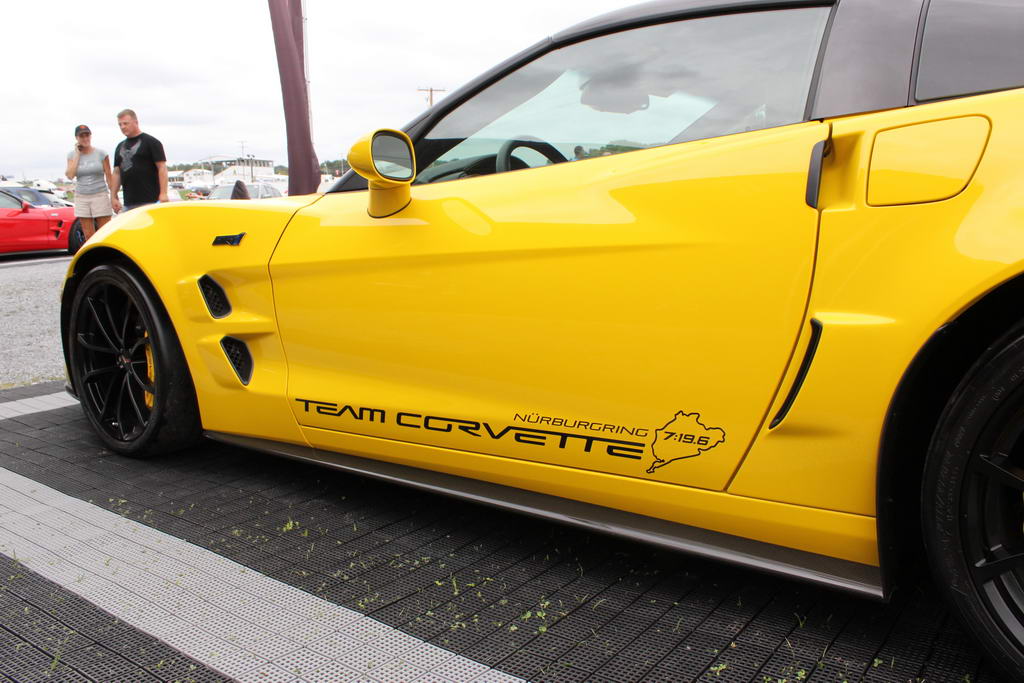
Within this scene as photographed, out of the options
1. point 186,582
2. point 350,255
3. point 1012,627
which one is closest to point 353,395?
point 350,255

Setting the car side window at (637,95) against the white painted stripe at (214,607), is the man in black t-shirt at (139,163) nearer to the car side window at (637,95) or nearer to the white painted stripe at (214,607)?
the white painted stripe at (214,607)

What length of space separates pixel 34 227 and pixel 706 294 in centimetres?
1379

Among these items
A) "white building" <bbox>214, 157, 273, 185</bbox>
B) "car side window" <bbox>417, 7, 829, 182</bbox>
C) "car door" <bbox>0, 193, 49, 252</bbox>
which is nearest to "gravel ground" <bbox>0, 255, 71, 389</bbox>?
"car door" <bbox>0, 193, 49, 252</bbox>

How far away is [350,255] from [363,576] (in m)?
0.84

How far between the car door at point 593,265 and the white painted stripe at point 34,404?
2.13 meters

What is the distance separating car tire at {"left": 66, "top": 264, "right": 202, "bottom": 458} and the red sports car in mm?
10947

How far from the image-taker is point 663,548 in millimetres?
1794

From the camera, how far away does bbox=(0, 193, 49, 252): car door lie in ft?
41.2

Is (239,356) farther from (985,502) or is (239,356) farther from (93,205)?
(93,205)

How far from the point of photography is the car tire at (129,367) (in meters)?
2.75

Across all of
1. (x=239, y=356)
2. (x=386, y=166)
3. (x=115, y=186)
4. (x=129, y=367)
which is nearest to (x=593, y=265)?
(x=386, y=166)

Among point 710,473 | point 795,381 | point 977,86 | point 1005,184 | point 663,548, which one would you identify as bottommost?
point 663,548

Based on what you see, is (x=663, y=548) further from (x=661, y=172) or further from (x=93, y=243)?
(x=93, y=243)

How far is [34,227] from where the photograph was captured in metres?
12.9
